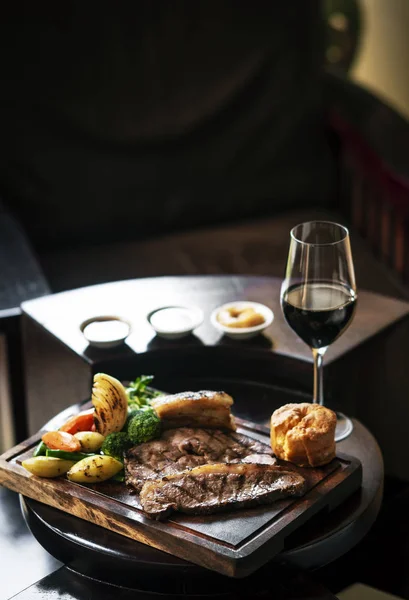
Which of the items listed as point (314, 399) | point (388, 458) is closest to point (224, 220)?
point (388, 458)

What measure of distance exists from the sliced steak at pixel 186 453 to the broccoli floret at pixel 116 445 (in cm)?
2

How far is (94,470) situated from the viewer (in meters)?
1.57

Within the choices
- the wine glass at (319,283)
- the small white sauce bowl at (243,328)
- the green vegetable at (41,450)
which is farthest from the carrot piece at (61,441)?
the small white sauce bowl at (243,328)

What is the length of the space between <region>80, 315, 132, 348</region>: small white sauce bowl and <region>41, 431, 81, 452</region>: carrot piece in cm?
47

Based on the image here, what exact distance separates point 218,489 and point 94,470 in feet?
0.68

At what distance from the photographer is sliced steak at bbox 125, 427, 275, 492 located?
1588 mm

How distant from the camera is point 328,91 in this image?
146 inches

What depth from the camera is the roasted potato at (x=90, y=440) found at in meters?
1.67

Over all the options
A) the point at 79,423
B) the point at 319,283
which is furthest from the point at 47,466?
the point at 319,283

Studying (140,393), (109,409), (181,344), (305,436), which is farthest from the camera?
(181,344)

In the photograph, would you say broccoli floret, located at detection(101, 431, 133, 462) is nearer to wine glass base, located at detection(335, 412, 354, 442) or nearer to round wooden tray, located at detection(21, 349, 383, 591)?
round wooden tray, located at detection(21, 349, 383, 591)

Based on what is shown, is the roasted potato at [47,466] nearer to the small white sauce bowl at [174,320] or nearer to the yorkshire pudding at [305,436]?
the yorkshire pudding at [305,436]

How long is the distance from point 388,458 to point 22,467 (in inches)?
38.8

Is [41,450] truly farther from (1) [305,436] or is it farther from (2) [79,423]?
(1) [305,436]
